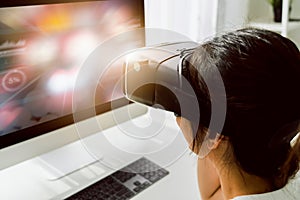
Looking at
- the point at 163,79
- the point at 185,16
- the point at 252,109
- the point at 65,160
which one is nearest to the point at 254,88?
the point at 252,109

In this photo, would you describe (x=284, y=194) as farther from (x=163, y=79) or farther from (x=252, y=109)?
(x=163, y=79)

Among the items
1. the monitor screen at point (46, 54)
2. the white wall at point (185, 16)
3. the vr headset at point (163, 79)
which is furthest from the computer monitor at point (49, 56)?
the white wall at point (185, 16)

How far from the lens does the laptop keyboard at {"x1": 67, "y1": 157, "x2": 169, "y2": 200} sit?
0.88 meters

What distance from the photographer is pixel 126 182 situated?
925 millimetres

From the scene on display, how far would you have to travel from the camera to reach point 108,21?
3.19 ft

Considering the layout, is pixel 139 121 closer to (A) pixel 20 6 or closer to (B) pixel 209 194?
(B) pixel 209 194

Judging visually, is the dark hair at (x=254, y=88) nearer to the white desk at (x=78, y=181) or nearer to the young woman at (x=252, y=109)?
the young woman at (x=252, y=109)

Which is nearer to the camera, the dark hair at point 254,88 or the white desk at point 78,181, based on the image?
the dark hair at point 254,88

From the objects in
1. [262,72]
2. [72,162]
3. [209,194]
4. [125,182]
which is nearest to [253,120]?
[262,72]

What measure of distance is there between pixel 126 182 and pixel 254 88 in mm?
515

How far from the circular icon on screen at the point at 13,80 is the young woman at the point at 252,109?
43 cm

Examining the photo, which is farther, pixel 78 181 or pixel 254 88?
pixel 78 181

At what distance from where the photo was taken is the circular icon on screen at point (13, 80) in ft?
2.67

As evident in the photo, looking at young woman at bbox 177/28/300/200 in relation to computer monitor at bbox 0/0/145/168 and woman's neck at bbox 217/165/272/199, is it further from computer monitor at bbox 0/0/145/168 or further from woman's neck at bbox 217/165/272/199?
computer monitor at bbox 0/0/145/168
